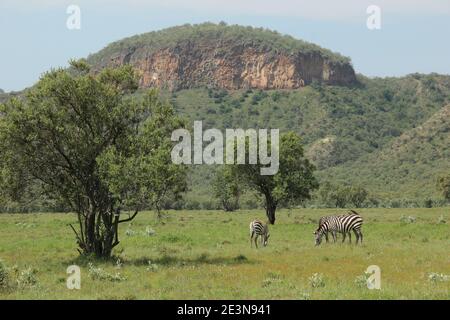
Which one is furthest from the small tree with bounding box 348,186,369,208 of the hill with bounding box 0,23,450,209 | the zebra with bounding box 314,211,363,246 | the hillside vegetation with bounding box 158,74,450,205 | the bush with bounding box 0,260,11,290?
the bush with bounding box 0,260,11,290

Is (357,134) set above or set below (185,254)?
above

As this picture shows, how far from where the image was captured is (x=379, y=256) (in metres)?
28.5

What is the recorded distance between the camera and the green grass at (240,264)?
18578 mm

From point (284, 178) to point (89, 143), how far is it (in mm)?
Result: 29429

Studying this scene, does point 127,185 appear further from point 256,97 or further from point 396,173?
point 256,97

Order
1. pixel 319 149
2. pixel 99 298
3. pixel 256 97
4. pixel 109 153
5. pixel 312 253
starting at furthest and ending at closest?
pixel 256 97 → pixel 319 149 → pixel 312 253 → pixel 109 153 → pixel 99 298

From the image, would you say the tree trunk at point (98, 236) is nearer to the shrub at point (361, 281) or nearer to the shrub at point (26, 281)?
the shrub at point (26, 281)

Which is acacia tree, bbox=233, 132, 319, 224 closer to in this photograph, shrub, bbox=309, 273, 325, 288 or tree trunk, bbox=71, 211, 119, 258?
tree trunk, bbox=71, 211, 119, 258

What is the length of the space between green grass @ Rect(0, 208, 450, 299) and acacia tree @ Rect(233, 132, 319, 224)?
8.57m

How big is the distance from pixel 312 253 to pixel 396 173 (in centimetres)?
9635

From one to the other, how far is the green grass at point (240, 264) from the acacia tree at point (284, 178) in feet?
28.1

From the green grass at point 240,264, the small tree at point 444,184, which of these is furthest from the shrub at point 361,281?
the small tree at point 444,184

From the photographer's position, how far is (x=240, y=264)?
26.6m
